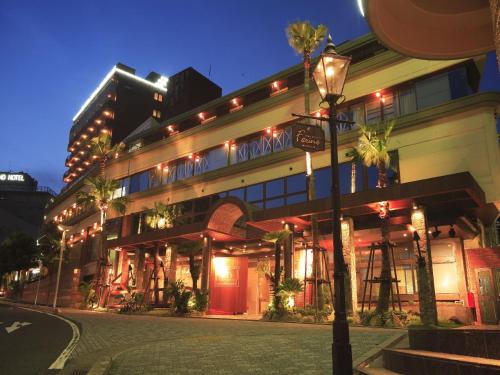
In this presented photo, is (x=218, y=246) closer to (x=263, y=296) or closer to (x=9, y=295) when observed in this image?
(x=263, y=296)

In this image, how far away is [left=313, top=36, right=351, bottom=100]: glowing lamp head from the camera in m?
7.91

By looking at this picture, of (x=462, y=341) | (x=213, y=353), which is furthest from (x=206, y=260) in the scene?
(x=462, y=341)

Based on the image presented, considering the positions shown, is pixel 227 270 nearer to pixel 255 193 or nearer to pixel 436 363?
pixel 255 193

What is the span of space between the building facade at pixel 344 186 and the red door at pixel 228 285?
7 cm

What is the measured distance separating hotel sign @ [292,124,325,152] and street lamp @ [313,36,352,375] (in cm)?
210

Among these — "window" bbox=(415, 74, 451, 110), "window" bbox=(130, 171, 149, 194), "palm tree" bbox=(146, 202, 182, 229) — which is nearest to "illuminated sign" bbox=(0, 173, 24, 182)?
"window" bbox=(130, 171, 149, 194)

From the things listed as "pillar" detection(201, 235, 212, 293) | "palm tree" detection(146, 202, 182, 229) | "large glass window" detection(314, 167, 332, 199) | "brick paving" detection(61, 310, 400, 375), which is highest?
"large glass window" detection(314, 167, 332, 199)

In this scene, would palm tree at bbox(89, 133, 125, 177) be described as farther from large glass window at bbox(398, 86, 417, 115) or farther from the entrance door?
the entrance door

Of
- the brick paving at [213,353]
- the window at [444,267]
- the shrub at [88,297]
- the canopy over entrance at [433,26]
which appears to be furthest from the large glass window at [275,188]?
the canopy over entrance at [433,26]

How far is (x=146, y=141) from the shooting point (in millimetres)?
44406

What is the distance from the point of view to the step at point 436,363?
5.17m

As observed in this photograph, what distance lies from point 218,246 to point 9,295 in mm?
68654

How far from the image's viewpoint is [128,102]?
284 ft

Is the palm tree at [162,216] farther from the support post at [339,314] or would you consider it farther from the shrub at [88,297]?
the support post at [339,314]
